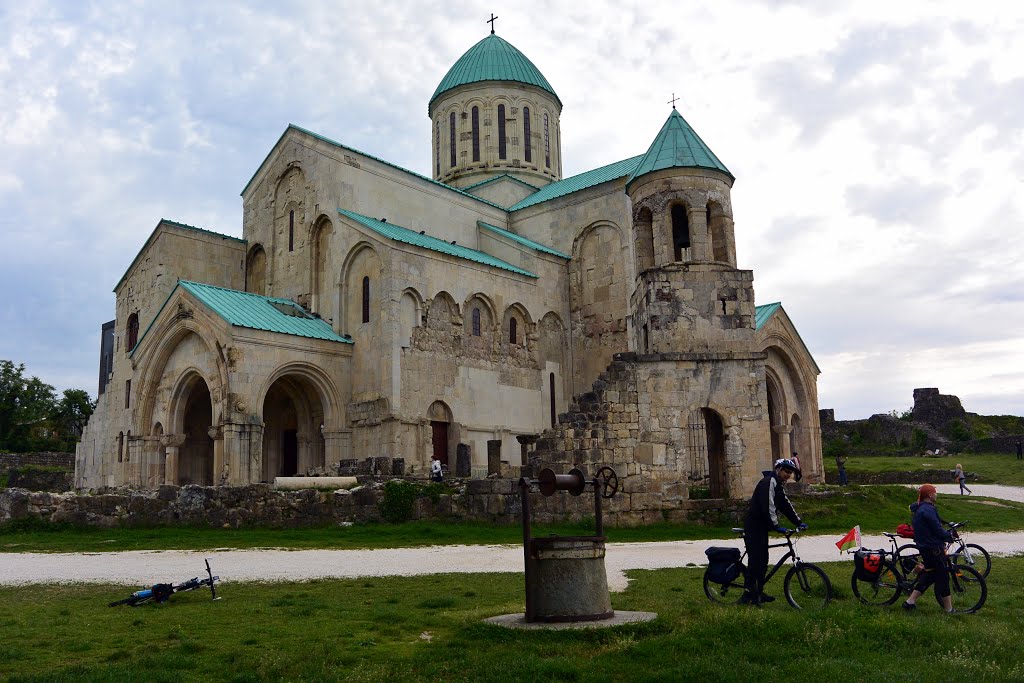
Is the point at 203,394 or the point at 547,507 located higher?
the point at 203,394

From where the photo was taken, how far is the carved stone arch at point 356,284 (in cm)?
2748

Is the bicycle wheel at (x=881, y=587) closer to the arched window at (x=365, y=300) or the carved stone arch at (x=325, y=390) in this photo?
the carved stone arch at (x=325, y=390)

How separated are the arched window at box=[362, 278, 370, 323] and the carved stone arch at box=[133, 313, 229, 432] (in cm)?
474

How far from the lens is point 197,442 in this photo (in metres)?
29.3

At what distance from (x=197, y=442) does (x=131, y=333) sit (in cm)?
636

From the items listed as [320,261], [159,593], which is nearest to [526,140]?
[320,261]

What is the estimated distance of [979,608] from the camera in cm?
803

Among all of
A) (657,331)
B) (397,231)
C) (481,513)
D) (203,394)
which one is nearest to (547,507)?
(481,513)

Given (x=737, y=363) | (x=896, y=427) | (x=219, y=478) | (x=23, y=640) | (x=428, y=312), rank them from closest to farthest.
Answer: (x=23, y=640)
(x=737, y=363)
(x=219, y=478)
(x=428, y=312)
(x=896, y=427)

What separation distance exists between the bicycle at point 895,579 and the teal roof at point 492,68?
32.0 metres

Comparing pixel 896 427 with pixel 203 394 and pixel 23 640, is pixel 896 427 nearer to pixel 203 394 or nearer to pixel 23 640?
pixel 203 394

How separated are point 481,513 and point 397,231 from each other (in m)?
13.2

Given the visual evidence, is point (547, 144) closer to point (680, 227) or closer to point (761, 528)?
point (680, 227)

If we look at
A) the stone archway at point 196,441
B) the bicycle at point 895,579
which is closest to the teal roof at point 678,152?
the bicycle at point 895,579
